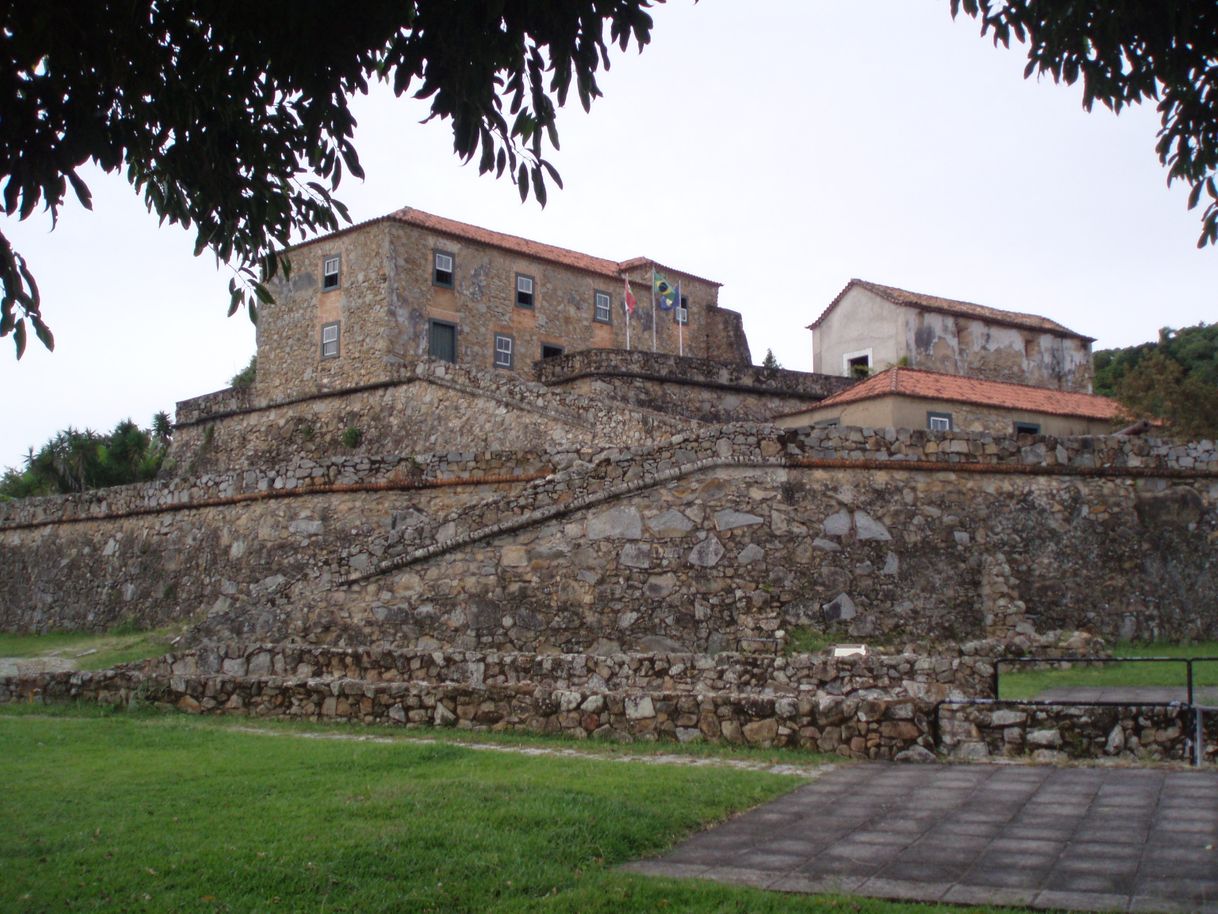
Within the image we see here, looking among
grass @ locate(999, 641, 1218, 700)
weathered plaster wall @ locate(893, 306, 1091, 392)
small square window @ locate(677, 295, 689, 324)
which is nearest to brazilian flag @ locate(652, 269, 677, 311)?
small square window @ locate(677, 295, 689, 324)

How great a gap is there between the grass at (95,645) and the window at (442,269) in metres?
12.9

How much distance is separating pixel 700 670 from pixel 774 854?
537cm

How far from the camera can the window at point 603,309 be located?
36.0m

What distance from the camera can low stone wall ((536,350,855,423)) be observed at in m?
28.8

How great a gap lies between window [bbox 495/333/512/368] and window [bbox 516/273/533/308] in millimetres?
1163

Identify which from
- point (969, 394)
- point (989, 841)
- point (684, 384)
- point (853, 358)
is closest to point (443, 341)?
point (684, 384)

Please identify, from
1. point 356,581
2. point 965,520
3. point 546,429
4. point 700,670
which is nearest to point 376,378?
point 546,429

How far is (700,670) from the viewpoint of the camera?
1270cm

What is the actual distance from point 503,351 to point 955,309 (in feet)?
42.2

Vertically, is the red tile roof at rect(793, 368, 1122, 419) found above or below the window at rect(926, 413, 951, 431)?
above

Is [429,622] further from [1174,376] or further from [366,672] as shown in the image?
[1174,376]

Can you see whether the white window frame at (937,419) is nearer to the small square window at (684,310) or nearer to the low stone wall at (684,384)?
the low stone wall at (684,384)

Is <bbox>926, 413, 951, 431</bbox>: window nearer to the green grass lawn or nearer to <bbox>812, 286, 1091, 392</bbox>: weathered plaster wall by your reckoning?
<bbox>812, 286, 1091, 392</bbox>: weathered plaster wall

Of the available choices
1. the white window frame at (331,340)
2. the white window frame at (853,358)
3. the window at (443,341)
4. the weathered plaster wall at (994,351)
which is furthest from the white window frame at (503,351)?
the weathered plaster wall at (994,351)
